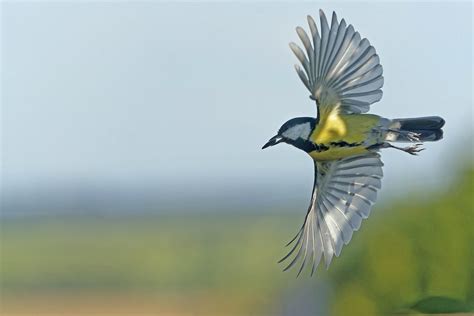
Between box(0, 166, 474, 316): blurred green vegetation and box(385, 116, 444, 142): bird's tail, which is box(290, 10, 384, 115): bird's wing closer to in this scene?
box(385, 116, 444, 142): bird's tail

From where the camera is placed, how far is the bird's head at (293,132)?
5.31 feet

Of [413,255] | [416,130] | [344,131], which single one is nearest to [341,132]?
[344,131]

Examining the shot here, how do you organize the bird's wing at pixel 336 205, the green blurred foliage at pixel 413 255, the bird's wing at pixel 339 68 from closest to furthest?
1. the bird's wing at pixel 339 68
2. the bird's wing at pixel 336 205
3. the green blurred foliage at pixel 413 255

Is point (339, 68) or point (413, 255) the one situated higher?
point (339, 68)

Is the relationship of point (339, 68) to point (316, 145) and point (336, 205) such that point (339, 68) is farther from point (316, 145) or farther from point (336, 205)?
point (336, 205)

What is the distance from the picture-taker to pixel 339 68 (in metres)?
1.62

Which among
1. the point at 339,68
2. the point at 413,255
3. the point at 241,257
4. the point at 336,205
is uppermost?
the point at 339,68

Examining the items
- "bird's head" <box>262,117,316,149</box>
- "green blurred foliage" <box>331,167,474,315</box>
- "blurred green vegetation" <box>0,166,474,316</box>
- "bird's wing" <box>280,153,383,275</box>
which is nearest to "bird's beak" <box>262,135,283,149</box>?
"bird's head" <box>262,117,316,149</box>

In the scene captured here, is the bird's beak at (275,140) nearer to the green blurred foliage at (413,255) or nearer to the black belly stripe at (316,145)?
the black belly stripe at (316,145)

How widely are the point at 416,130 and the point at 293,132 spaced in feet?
0.62

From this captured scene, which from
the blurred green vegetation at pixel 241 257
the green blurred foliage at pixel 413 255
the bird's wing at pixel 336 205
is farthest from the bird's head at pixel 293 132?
the green blurred foliage at pixel 413 255

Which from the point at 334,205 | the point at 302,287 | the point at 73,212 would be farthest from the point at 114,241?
the point at 334,205

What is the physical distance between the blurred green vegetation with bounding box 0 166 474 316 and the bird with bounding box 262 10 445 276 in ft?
0.65

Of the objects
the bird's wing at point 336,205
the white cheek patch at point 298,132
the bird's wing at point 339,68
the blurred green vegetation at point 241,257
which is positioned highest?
the bird's wing at point 339,68
